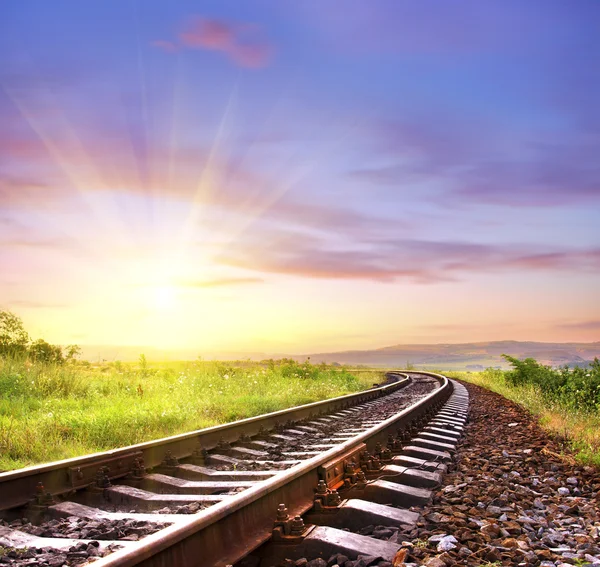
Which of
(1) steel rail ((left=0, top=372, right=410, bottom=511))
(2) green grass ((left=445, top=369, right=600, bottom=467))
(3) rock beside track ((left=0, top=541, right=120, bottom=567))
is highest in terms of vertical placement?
(1) steel rail ((left=0, top=372, right=410, bottom=511))

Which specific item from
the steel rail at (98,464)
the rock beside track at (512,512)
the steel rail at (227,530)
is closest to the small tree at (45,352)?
the steel rail at (98,464)

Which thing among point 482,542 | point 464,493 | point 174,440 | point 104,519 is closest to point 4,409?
point 174,440

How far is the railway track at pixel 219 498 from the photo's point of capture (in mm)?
3455

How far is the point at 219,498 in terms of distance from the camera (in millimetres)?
4730

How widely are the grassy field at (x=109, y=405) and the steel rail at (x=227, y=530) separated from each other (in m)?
3.45

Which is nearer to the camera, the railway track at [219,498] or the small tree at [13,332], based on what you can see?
the railway track at [219,498]

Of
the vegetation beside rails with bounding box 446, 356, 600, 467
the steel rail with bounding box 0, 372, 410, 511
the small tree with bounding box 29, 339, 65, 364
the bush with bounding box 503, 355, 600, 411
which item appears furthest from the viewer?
the small tree with bounding box 29, 339, 65, 364

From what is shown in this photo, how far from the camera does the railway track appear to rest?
3455 mm

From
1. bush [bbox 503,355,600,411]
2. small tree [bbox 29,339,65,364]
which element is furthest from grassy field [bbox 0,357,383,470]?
bush [bbox 503,355,600,411]

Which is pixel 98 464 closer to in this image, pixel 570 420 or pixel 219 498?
pixel 219 498

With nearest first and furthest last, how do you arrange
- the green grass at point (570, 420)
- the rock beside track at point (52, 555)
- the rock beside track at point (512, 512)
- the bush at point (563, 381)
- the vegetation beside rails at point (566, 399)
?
the rock beside track at point (52, 555) < the rock beside track at point (512, 512) < the green grass at point (570, 420) < the vegetation beside rails at point (566, 399) < the bush at point (563, 381)

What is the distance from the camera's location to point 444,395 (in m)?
16.2

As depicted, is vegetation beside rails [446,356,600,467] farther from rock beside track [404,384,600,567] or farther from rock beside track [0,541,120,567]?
rock beside track [0,541,120,567]

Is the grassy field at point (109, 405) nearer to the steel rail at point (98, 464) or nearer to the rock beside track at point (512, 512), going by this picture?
the steel rail at point (98, 464)
